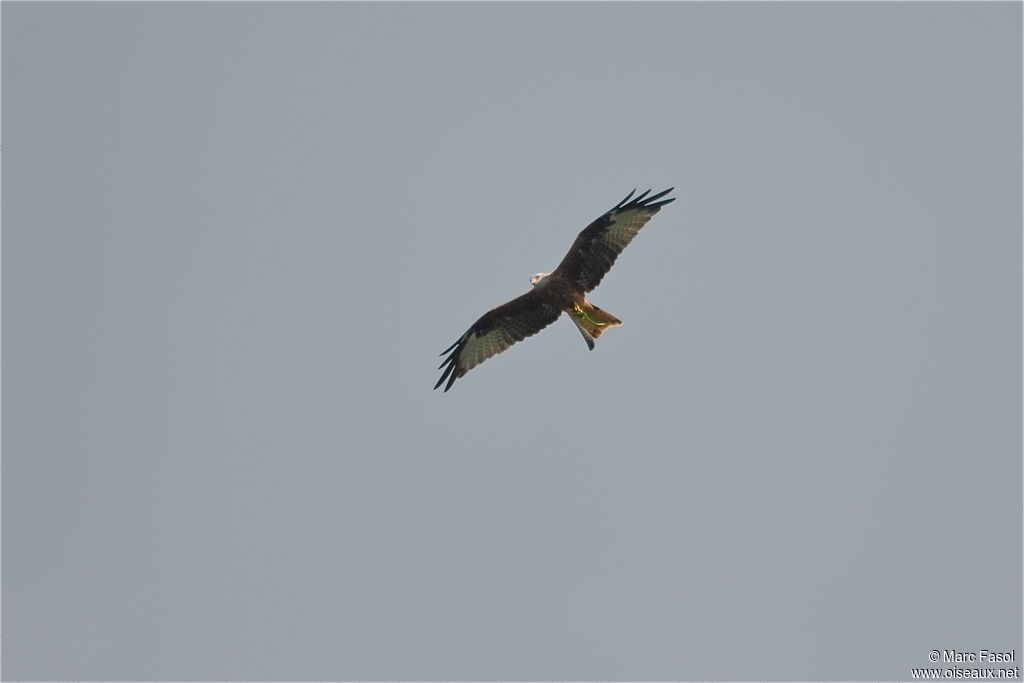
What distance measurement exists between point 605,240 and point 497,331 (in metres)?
1.96

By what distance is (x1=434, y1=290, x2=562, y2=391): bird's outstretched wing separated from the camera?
12.9 m

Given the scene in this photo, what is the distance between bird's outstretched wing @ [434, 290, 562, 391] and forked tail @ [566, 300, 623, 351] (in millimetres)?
570

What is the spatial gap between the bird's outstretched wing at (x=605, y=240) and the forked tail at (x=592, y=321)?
262mm

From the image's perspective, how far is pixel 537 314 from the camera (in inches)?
513

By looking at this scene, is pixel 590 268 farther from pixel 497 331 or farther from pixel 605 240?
pixel 497 331

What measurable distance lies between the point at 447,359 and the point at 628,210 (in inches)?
122

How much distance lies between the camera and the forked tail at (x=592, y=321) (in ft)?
39.9

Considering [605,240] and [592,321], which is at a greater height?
[605,240]

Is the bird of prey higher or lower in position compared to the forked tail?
higher

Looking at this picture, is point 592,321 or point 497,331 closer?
point 592,321

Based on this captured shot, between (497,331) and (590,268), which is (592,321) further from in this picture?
(497,331)

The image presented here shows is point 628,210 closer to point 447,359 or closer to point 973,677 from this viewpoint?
point 447,359

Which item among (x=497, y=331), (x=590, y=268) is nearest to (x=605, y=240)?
(x=590, y=268)

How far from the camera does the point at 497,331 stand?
1331cm
